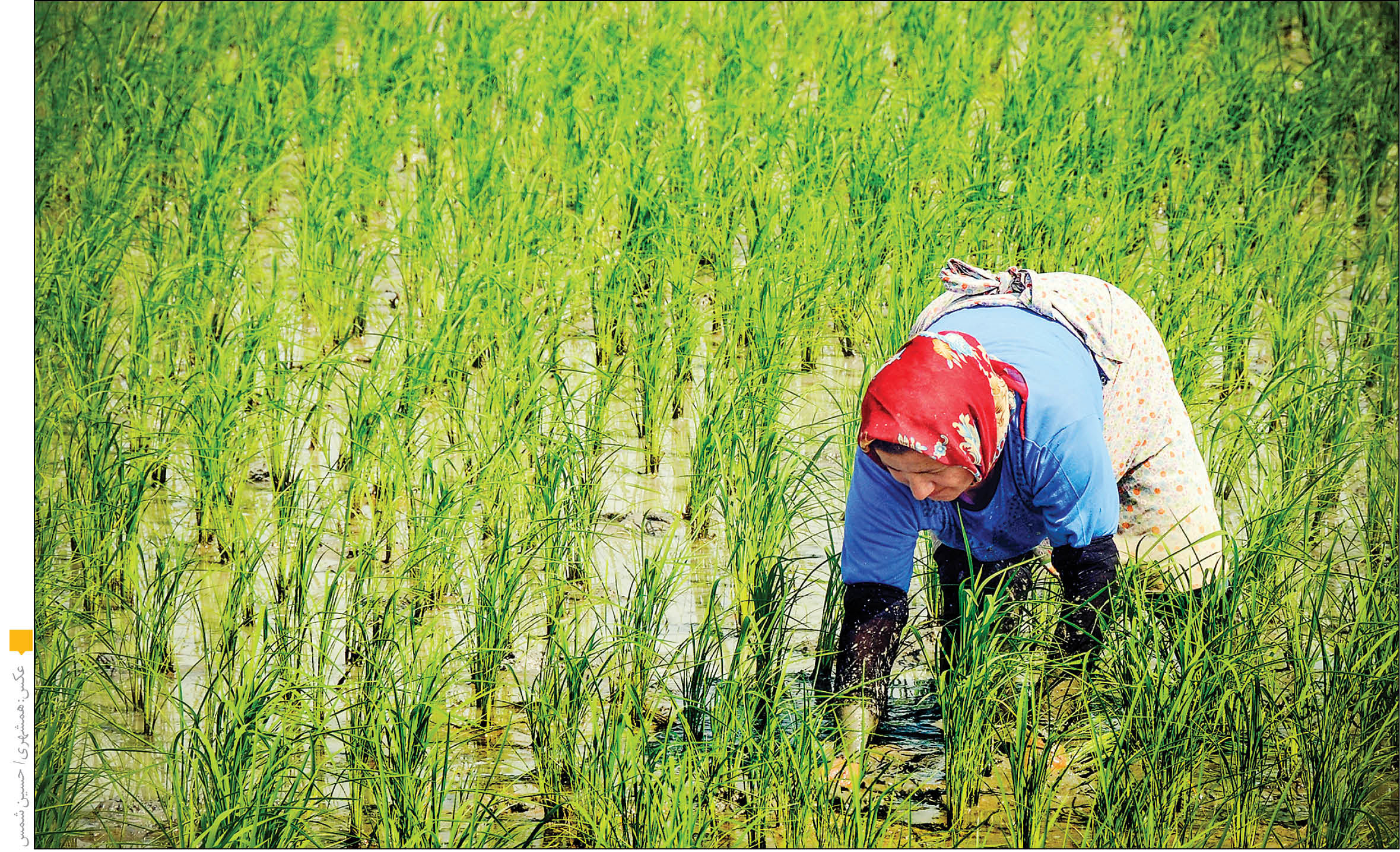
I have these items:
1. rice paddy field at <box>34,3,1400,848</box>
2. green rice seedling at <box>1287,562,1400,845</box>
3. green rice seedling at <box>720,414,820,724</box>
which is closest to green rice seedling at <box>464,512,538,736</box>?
rice paddy field at <box>34,3,1400,848</box>

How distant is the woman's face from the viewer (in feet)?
5.24

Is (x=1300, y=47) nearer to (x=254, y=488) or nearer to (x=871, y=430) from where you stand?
(x=871, y=430)

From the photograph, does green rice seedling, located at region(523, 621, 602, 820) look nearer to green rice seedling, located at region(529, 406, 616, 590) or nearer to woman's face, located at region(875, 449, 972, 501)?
green rice seedling, located at region(529, 406, 616, 590)

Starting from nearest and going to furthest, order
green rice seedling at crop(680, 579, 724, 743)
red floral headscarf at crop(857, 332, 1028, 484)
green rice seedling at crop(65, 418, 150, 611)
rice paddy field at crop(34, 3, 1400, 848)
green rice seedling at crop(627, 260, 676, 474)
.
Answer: red floral headscarf at crop(857, 332, 1028, 484) < rice paddy field at crop(34, 3, 1400, 848) < green rice seedling at crop(680, 579, 724, 743) < green rice seedling at crop(65, 418, 150, 611) < green rice seedling at crop(627, 260, 676, 474)

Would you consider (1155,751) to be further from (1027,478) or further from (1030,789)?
(1027,478)

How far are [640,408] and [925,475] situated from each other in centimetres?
111

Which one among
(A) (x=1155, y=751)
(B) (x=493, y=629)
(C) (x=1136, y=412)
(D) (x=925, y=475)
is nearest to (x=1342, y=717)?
(A) (x=1155, y=751)

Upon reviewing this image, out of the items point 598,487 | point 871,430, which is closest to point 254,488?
point 598,487

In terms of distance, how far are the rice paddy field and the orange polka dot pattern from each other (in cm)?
10

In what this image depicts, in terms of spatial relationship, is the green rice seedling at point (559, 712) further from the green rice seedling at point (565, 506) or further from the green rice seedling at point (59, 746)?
the green rice seedling at point (59, 746)

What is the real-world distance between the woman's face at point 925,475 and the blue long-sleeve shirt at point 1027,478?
0.09m

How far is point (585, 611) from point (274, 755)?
0.62 m

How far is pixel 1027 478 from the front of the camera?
5.76 ft

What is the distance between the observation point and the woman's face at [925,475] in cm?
160
